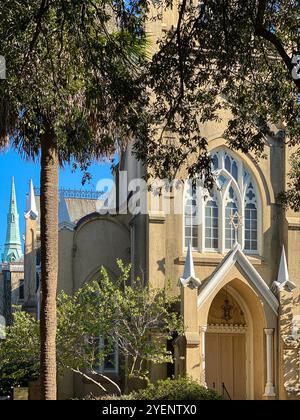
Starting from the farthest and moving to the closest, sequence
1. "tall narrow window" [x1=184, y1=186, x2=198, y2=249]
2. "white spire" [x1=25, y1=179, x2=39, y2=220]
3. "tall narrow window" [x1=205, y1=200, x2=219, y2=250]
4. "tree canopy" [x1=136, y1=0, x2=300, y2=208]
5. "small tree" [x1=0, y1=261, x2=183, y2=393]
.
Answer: "white spire" [x1=25, y1=179, x2=39, y2=220] < "tall narrow window" [x1=205, y1=200, x2=219, y2=250] < "tall narrow window" [x1=184, y1=186, x2=198, y2=249] < "small tree" [x1=0, y1=261, x2=183, y2=393] < "tree canopy" [x1=136, y1=0, x2=300, y2=208]

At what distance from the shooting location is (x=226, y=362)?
3019 centimetres

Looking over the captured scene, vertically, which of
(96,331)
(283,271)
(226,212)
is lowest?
(96,331)

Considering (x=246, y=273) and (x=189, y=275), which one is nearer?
(x=189, y=275)

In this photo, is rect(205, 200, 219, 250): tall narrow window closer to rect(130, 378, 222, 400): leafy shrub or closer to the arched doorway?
the arched doorway

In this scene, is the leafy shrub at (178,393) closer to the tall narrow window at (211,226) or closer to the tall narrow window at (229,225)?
the tall narrow window at (211,226)

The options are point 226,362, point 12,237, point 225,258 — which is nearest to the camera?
point 225,258

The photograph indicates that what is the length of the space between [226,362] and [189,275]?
4.78 metres

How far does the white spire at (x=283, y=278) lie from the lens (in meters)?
28.6

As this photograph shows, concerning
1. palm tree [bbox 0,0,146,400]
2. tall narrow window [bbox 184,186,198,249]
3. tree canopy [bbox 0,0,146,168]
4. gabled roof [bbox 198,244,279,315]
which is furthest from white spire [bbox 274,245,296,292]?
tree canopy [bbox 0,0,146,168]

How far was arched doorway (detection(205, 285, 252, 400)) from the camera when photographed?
2986 cm

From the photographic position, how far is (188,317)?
27.0 m

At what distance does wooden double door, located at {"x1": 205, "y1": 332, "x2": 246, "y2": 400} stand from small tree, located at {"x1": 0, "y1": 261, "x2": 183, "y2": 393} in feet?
13.7

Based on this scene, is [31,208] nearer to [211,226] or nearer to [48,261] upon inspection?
[211,226]

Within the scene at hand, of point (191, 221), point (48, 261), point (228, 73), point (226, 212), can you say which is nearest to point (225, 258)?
point (191, 221)
